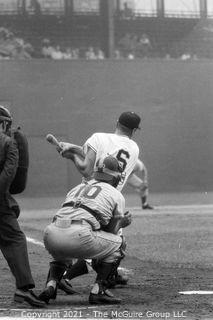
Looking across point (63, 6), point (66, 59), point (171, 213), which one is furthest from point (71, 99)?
point (171, 213)

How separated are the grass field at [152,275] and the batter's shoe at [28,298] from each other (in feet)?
0.21

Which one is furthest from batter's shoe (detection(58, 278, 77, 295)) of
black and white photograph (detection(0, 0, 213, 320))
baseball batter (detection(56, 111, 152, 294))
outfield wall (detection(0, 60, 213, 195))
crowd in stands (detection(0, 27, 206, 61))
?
crowd in stands (detection(0, 27, 206, 61))

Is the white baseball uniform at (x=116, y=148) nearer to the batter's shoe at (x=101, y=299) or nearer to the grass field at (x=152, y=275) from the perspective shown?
the grass field at (x=152, y=275)

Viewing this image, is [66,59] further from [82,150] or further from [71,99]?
[82,150]

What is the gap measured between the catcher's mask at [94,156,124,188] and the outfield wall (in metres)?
20.1

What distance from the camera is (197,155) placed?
2892 cm

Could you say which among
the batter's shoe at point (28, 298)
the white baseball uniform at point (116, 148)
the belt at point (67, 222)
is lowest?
the batter's shoe at point (28, 298)

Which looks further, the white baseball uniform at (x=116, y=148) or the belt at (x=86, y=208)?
the white baseball uniform at (x=116, y=148)

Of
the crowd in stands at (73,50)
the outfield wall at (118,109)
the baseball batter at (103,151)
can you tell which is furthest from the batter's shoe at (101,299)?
Answer: the crowd in stands at (73,50)

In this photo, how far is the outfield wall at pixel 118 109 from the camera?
27.5m

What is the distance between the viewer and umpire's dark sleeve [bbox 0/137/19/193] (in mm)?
6980

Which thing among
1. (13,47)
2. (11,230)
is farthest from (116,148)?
(13,47)

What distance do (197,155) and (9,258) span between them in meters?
22.2

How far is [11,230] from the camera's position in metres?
7.11
